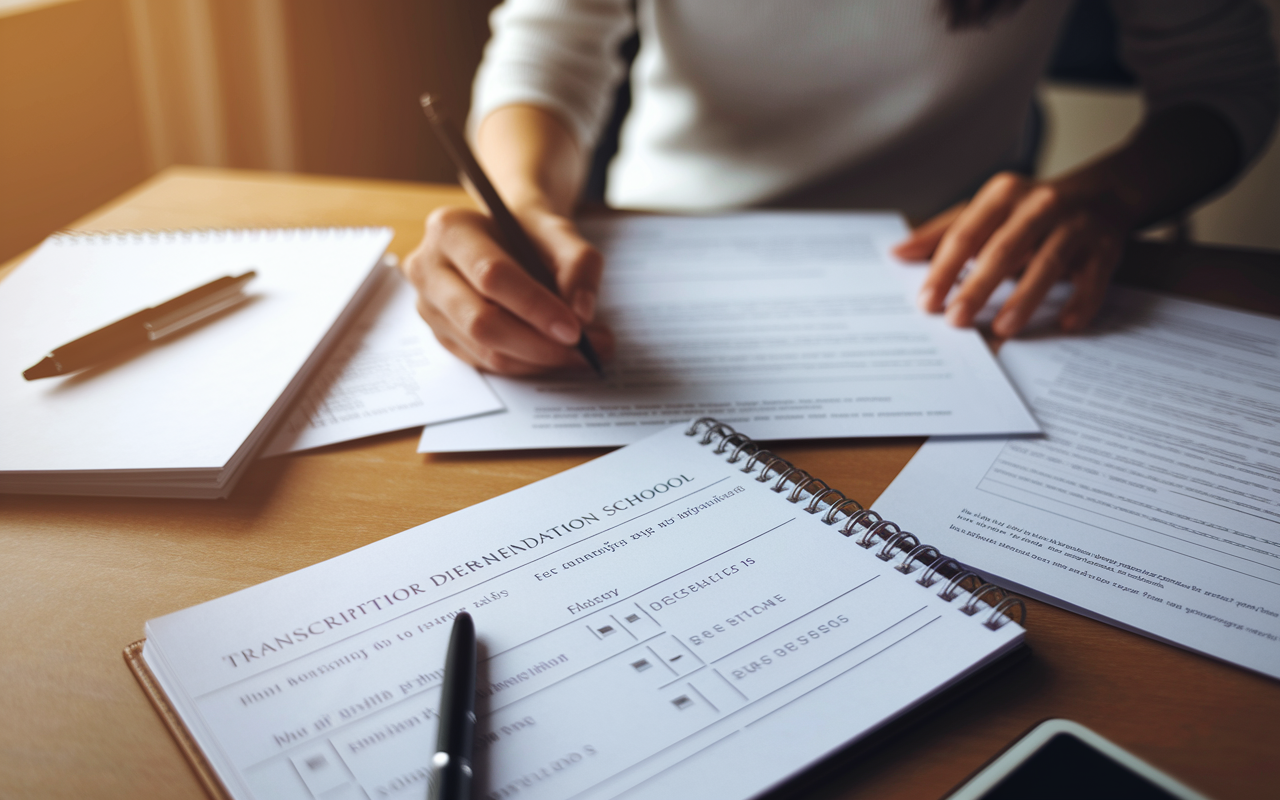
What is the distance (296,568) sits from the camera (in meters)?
0.40

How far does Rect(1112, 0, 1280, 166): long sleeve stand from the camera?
2.91 ft

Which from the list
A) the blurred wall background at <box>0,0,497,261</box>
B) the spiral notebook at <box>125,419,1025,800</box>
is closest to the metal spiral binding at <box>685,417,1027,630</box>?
the spiral notebook at <box>125,419,1025,800</box>

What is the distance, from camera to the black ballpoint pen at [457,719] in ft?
0.87

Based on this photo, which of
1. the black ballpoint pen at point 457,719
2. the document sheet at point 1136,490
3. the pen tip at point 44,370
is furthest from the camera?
the pen tip at point 44,370

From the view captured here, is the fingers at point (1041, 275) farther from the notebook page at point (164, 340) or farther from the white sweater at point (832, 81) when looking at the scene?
the notebook page at point (164, 340)

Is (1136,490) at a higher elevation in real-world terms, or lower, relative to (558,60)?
lower

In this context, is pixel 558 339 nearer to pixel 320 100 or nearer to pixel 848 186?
pixel 848 186

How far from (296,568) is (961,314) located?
1.71 ft

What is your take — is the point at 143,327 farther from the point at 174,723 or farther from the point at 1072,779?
the point at 1072,779

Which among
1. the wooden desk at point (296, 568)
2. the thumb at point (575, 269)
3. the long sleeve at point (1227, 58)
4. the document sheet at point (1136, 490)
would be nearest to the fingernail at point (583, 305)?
the thumb at point (575, 269)

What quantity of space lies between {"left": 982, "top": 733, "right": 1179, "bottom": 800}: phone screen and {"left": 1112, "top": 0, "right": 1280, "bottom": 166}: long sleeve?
89 cm

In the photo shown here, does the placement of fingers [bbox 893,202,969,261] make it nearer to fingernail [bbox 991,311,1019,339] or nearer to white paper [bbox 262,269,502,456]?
fingernail [bbox 991,311,1019,339]

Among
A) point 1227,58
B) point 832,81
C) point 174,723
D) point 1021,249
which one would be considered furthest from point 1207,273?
point 174,723

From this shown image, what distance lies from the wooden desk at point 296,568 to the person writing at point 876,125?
16cm
